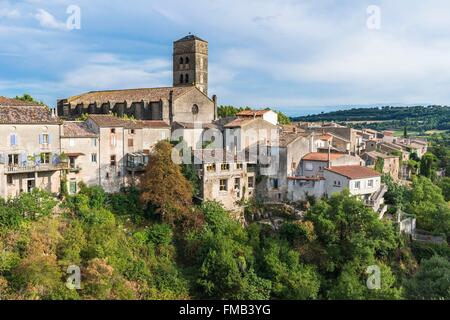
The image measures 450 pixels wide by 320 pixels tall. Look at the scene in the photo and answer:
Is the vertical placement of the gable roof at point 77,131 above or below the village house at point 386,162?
above

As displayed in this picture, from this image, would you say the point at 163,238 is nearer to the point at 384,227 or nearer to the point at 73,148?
the point at 73,148

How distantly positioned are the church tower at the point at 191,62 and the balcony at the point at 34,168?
34.3 meters

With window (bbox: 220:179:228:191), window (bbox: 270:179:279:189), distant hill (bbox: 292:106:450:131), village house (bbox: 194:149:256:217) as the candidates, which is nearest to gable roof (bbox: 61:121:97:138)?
village house (bbox: 194:149:256:217)

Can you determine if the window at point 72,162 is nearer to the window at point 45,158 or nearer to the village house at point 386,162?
the window at point 45,158

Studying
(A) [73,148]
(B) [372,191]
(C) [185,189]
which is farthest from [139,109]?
(B) [372,191]

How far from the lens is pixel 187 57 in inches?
2640

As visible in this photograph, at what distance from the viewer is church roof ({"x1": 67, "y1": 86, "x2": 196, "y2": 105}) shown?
4956 centimetres

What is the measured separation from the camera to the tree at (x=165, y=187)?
113 feet

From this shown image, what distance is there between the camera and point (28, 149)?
33.8 metres

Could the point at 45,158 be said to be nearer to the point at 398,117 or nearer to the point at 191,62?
the point at 191,62

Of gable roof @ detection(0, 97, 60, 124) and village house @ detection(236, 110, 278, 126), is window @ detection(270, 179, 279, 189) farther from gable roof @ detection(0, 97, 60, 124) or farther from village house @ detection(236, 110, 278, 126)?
gable roof @ detection(0, 97, 60, 124)

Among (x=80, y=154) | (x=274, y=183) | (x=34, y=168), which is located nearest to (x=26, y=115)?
(x=34, y=168)

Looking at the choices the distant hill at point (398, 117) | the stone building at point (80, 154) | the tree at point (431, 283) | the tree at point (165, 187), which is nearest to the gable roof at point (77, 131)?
the stone building at point (80, 154)

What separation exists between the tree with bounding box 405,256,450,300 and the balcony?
26307mm
